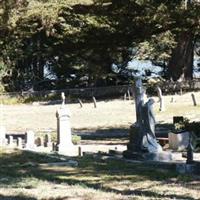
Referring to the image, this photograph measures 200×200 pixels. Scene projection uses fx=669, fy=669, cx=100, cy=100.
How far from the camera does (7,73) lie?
57969 mm

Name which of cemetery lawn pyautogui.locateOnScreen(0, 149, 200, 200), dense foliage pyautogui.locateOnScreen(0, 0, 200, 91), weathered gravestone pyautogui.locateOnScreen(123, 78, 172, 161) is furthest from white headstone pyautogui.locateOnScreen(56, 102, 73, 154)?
dense foliage pyautogui.locateOnScreen(0, 0, 200, 91)

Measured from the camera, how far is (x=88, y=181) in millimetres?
12641

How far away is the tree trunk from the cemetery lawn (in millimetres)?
33556

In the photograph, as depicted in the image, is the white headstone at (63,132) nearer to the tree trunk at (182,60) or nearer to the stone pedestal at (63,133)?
the stone pedestal at (63,133)

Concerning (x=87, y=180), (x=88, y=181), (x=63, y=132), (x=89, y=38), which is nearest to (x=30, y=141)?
(x=63, y=132)

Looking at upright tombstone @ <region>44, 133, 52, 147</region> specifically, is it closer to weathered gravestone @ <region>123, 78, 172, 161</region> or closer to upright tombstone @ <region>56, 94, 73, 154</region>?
upright tombstone @ <region>56, 94, 73, 154</region>

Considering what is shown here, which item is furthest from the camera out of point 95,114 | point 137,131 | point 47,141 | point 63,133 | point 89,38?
point 89,38

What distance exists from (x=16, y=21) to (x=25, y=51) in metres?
10.5

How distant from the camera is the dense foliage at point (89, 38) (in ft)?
142

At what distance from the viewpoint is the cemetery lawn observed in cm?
1005

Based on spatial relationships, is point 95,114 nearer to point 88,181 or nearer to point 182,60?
point 182,60

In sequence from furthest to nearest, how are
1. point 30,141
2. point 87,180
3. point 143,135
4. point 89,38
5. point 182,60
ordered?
point 182,60, point 89,38, point 30,141, point 143,135, point 87,180

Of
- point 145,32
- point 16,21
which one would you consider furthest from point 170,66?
point 16,21

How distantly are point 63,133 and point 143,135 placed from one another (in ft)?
14.1
